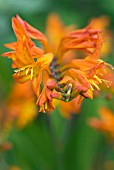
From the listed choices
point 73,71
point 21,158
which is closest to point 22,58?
point 73,71

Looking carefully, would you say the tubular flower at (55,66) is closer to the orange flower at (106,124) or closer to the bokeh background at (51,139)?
the orange flower at (106,124)

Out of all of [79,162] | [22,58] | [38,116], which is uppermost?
[22,58]

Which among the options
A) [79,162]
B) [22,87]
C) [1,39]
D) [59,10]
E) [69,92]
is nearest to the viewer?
[69,92]

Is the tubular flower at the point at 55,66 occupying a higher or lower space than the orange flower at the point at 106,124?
higher

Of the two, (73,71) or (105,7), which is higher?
(73,71)

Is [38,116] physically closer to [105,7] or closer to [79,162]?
[79,162]

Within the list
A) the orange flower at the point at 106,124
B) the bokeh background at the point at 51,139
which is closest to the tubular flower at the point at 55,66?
the orange flower at the point at 106,124

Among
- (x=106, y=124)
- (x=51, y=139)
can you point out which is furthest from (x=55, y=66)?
(x=51, y=139)

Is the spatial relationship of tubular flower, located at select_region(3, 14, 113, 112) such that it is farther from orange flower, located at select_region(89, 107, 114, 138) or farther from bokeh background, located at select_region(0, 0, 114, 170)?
bokeh background, located at select_region(0, 0, 114, 170)
